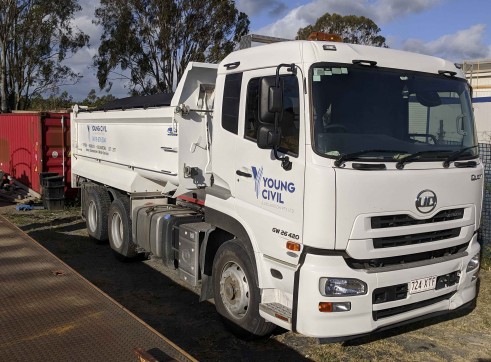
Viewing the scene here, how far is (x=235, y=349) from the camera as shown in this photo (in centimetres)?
503

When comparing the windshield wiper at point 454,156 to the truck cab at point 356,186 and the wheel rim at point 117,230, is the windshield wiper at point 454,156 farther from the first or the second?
the wheel rim at point 117,230

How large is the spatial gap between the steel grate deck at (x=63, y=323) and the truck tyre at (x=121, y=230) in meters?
2.35

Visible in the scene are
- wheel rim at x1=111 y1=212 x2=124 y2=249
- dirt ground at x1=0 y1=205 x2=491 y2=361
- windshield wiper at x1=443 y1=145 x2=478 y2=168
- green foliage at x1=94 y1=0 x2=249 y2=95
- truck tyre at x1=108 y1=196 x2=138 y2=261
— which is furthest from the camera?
green foliage at x1=94 y1=0 x2=249 y2=95

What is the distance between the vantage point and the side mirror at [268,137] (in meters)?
4.18

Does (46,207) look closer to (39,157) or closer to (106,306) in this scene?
(39,157)

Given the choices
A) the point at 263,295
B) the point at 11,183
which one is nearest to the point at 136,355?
the point at 263,295

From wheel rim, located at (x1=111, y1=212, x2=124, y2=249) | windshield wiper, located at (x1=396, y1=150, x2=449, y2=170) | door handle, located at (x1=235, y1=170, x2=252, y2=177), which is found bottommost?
wheel rim, located at (x1=111, y1=212, x2=124, y2=249)

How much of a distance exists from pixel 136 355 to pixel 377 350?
2588 millimetres

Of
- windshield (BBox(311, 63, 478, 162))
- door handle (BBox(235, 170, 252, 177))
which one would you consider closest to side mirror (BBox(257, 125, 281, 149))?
windshield (BBox(311, 63, 478, 162))

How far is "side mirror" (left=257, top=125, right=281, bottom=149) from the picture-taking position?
418 centimetres

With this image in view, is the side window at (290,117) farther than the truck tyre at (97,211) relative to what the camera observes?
No

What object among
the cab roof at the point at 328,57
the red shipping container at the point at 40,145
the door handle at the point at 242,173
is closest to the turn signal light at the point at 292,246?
the door handle at the point at 242,173

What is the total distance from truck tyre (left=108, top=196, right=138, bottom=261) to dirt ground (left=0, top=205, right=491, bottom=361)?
0.26 meters

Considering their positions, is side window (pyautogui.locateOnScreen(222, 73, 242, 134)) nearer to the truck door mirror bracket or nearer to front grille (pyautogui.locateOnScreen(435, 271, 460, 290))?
the truck door mirror bracket
